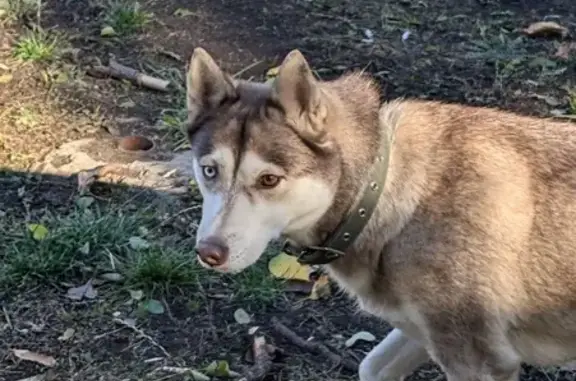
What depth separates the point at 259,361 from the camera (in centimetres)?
492

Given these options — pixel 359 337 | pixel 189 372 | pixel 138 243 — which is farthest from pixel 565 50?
pixel 189 372

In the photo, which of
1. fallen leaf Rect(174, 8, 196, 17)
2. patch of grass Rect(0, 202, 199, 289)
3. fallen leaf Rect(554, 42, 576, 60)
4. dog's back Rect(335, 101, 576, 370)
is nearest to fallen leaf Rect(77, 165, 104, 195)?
patch of grass Rect(0, 202, 199, 289)

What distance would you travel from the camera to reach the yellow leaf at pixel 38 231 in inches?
220

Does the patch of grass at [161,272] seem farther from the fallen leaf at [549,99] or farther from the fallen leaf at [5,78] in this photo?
the fallen leaf at [549,99]

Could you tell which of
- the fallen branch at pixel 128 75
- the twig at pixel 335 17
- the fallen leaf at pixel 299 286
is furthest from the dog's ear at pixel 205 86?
the twig at pixel 335 17

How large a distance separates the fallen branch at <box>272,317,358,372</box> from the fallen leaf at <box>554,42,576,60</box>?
3.20 m

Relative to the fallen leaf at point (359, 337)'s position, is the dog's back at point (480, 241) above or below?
above

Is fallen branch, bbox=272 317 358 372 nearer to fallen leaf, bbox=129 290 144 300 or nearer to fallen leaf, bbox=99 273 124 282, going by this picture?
fallen leaf, bbox=129 290 144 300

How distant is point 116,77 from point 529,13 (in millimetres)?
2893

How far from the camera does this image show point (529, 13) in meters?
8.11

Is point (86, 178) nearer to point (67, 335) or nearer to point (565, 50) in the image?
point (67, 335)

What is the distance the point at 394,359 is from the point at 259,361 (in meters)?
0.62

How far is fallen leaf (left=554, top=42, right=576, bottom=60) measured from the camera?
7.45m

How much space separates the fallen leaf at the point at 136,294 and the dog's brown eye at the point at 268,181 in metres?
1.69
